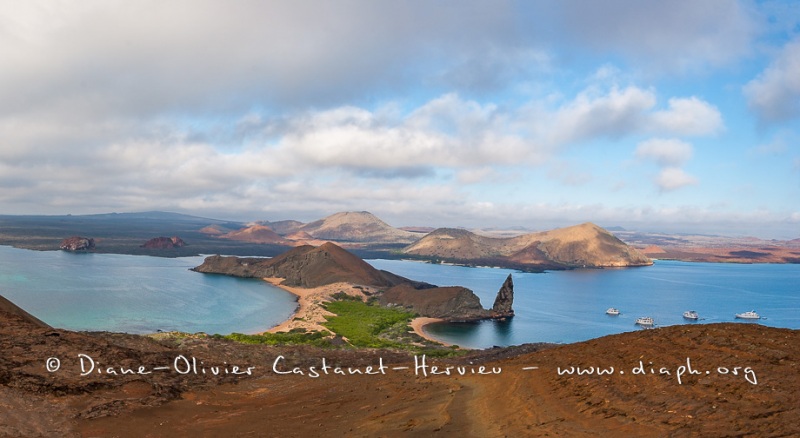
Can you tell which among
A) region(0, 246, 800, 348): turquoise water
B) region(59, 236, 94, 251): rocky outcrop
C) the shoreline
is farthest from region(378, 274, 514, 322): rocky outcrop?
region(59, 236, 94, 251): rocky outcrop

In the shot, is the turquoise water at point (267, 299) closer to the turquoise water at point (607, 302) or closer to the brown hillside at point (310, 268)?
the turquoise water at point (607, 302)

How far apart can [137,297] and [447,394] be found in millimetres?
85537

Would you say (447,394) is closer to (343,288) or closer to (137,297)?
(343,288)

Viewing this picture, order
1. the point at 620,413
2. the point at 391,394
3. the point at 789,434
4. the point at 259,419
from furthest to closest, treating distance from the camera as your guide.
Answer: the point at 391,394
the point at 259,419
the point at 620,413
the point at 789,434

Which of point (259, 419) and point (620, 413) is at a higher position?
point (620, 413)

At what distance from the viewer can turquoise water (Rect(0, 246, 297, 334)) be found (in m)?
66.0

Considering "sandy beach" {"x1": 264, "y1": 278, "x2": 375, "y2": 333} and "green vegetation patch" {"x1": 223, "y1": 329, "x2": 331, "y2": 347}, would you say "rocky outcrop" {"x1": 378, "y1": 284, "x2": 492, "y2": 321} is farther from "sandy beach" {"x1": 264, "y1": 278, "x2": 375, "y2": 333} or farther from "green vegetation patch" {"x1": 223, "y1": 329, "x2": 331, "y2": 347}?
"green vegetation patch" {"x1": 223, "y1": 329, "x2": 331, "y2": 347}

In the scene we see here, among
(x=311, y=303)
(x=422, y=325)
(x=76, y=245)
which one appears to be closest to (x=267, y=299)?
(x=311, y=303)

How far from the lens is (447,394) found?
1658 centimetres

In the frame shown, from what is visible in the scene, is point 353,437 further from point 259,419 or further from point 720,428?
point 720,428

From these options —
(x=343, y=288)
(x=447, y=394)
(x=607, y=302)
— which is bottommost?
(x=607, y=302)

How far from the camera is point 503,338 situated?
67500 millimetres

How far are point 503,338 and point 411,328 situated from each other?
1341 centimetres

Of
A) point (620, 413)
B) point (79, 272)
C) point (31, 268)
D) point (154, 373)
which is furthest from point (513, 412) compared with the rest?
point (31, 268)
